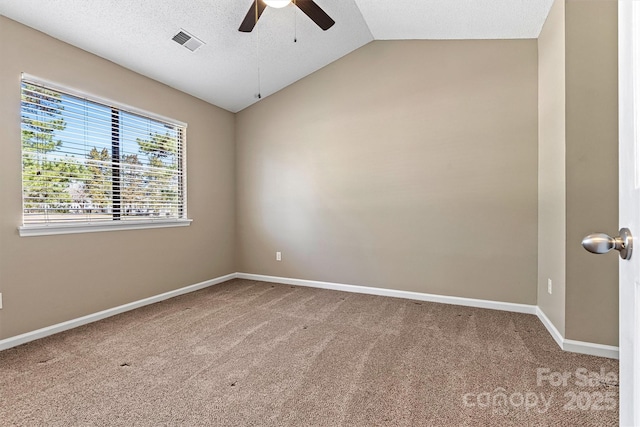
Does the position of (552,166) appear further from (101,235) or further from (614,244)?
(101,235)

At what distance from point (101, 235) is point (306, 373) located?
235cm

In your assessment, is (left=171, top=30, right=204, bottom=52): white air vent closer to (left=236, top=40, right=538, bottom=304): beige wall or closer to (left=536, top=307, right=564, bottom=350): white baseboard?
(left=236, top=40, right=538, bottom=304): beige wall

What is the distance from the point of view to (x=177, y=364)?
2150 millimetres

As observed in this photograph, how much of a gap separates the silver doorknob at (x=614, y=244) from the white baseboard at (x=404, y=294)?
2978 millimetres

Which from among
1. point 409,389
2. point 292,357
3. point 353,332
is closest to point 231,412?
point 292,357

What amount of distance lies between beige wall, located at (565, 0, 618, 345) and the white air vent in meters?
3.02

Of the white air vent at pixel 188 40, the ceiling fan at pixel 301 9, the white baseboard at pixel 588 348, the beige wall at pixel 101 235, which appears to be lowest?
the white baseboard at pixel 588 348

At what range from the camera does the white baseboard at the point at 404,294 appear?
10.5ft

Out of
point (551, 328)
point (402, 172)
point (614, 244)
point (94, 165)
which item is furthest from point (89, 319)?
point (551, 328)

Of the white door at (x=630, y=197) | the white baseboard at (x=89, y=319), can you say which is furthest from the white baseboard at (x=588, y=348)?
the white baseboard at (x=89, y=319)

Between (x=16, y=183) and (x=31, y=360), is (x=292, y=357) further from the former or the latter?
(x=16, y=183)

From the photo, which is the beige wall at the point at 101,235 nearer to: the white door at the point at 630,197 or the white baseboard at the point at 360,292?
the white baseboard at the point at 360,292

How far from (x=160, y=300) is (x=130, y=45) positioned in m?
2.58

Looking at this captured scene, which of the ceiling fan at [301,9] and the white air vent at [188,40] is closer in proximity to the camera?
the ceiling fan at [301,9]
